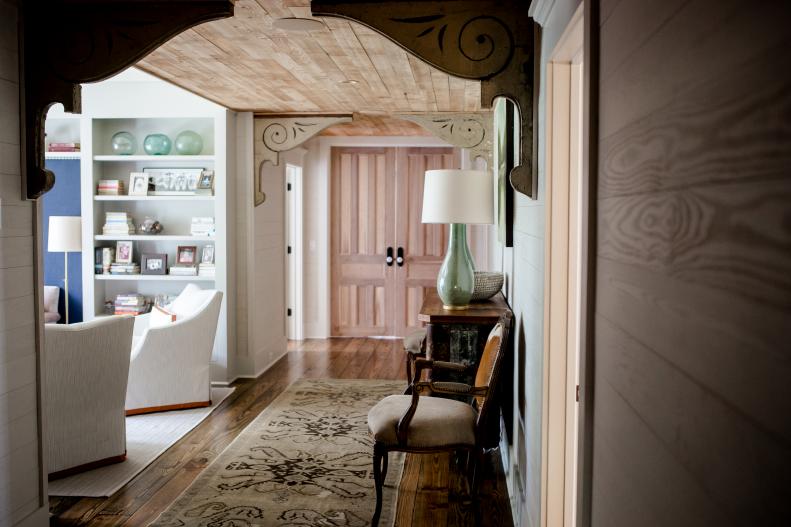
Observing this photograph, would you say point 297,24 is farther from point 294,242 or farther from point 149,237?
point 294,242

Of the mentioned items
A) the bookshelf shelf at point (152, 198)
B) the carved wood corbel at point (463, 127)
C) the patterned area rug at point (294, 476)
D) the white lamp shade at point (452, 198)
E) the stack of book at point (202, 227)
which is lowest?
the patterned area rug at point (294, 476)

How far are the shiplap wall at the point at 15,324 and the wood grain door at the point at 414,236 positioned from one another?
218 inches

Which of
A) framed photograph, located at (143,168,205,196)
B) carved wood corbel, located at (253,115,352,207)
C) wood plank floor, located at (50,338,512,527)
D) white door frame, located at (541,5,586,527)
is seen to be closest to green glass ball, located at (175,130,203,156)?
framed photograph, located at (143,168,205,196)

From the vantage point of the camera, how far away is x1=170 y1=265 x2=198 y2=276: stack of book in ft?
20.5

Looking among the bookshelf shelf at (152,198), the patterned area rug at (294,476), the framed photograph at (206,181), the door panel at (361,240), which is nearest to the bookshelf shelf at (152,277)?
the bookshelf shelf at (152,198)

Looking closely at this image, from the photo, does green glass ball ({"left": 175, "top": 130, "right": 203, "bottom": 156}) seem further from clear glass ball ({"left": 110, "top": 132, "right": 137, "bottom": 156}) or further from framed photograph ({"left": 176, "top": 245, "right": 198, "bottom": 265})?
framed photograph ({"left": 176, "top": 245, "right": 198, "bottom": 265})

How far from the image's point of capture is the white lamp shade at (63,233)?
5.89 metres

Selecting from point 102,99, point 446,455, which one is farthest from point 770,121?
point 102,99

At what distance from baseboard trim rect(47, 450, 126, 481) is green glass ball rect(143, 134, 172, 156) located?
2869 mm

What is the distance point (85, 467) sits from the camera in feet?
12.9

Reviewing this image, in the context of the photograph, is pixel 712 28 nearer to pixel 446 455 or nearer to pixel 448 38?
pixel 448 38

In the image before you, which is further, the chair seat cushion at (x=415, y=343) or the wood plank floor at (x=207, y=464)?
the chair seat cushion at (x=415, y=343)

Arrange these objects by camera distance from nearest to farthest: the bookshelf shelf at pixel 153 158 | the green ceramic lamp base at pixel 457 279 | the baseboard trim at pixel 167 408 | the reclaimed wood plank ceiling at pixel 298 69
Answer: the reclaimed wood plank ceiling at pixel 298 69 < the green ceramic lamp base at pixel 457 279 < the baseboard trim at pixel 167 408 < the bookshelf shelf at pixel 153 158

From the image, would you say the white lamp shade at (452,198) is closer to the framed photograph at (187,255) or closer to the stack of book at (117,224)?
the framed photograph at (187,255)
